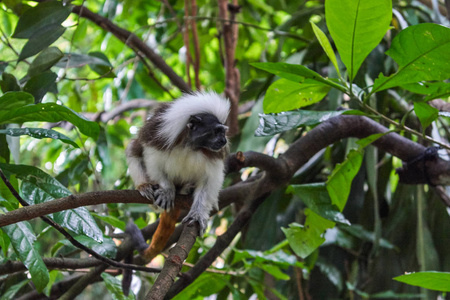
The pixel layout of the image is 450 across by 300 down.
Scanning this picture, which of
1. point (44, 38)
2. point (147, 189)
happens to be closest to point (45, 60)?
point (44, 38)

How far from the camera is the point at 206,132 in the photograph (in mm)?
1986

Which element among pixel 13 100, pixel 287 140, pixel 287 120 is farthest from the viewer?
pixel 287 140

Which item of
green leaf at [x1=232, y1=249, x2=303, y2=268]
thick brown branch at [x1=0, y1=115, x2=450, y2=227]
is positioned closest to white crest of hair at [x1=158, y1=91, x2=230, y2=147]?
thick brown branch at [x1=0, y1=115, x2=450, y2=227]

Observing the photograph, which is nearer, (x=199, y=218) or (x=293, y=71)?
(x=293, y=71)

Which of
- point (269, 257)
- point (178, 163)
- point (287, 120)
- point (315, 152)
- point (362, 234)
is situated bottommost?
point (362, 234)

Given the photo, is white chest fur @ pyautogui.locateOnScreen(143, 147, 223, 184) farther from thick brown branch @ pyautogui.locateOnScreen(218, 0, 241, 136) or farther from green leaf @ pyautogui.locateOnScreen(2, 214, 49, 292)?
green leaf @ pyautogui.locateOnScreen(2, 214, 49, 292)

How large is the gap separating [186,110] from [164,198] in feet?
1.23

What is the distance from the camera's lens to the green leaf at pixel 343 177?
5.38 feet

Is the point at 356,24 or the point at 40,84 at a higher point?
the point at 356,24

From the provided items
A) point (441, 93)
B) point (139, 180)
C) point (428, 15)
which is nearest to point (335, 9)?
point (441, 93)

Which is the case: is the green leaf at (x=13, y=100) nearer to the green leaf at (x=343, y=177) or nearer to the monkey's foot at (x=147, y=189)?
the monkey's foot at (x=147, y=189)

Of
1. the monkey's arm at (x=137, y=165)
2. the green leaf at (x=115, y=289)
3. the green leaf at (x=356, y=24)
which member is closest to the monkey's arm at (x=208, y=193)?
the monkey's arm at (x=137, y=165)

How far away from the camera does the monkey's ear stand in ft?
6.66

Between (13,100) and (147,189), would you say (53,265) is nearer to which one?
(147,189)
